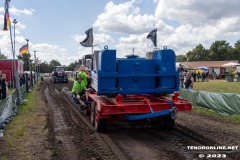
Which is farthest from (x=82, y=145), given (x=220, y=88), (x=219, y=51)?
(x=219, y=51)

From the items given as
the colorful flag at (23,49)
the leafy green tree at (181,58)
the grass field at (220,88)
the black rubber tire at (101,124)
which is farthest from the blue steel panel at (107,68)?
the leafy green tree at (181,58)

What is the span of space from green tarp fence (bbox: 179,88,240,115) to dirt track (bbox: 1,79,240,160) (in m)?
1.25

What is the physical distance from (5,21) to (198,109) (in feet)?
35.9

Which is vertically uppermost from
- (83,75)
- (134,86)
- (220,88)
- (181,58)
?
(181,58)

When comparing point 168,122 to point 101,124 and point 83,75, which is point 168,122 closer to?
point 101,124

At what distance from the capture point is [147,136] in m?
8.60

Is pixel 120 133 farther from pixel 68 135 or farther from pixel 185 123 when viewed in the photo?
pixel 185 123

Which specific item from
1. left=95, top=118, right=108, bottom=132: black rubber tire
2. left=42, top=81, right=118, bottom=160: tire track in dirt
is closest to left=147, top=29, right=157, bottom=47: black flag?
left=42, top=81, right=118, bottom=160: tire track in dirt

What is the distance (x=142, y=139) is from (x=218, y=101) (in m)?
6.37

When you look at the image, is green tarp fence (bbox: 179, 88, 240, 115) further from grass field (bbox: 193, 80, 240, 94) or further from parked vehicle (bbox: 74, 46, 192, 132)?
grass field (bbox: 193, 80, 240, 94)

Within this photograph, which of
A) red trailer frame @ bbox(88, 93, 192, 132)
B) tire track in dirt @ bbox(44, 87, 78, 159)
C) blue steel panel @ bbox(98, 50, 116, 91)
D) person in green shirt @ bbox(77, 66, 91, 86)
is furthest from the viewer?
person in green shirt @ bbox(77, 66, 91, 86)

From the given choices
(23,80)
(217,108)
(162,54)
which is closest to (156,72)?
(162,54)

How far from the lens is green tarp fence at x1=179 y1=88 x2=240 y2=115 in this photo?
12.2 metres

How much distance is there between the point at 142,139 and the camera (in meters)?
8.27
